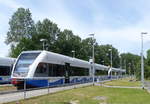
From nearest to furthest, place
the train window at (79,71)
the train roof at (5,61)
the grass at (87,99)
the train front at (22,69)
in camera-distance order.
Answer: the grass at (87,99) → the train front at (22,69) → the train roof at (5,61) → the train window at (79,71)

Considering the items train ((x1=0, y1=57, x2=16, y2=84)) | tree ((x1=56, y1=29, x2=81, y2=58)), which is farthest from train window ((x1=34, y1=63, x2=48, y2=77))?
tree ((x1=56, y1=29, x2=81, y2=58))

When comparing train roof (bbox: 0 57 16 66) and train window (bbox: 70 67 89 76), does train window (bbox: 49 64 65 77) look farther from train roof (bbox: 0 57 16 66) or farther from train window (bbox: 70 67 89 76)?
train roof (bbox: 0 57 16 66)

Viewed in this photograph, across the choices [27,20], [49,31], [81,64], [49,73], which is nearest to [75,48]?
[49,31]

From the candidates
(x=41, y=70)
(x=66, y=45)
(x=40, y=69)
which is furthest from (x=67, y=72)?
(x=66, y=45)

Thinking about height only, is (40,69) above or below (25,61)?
below

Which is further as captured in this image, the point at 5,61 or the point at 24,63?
the point at 5,61

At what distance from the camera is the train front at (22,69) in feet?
77.6

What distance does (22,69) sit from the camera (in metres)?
24.7

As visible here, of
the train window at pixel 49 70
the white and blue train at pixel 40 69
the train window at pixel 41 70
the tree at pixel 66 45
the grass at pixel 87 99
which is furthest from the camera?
the tree at pixel 66 45

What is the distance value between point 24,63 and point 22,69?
0.70 m

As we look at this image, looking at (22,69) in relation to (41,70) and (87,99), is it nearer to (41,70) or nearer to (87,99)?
(41,70)

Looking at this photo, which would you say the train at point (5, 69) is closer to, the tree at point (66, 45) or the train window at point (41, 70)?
the train window at point (41, 70)

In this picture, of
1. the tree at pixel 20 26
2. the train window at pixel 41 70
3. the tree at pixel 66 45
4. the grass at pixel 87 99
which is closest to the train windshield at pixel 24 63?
the train window at pixel 41 70

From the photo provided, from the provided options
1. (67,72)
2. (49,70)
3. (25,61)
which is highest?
(25,61)
